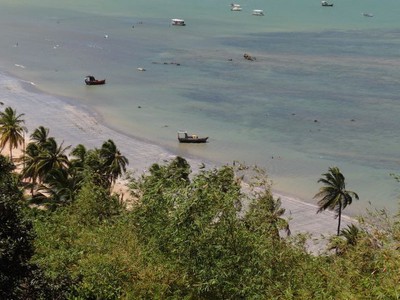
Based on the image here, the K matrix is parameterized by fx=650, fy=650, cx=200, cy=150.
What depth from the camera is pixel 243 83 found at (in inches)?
3676

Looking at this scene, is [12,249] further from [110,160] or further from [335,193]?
[335,193]

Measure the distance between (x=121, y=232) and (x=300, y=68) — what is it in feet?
268

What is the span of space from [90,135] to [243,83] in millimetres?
32321

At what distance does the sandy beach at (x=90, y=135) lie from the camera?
48.5m

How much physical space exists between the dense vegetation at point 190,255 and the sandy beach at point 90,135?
20442 mm

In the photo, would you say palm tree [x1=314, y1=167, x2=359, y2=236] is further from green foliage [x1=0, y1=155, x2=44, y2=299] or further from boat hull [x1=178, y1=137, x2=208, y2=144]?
green foliage [x1=0, y1=155, x2=44, y2=299]

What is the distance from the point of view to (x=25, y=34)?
4958 inches

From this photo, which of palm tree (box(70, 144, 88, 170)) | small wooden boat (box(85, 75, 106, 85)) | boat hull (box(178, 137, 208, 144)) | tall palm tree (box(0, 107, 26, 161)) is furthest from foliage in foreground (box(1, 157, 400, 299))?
small wooden boat (box(85, 75, 106, 85))

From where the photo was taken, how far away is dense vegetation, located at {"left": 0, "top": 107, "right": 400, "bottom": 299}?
59.0 feet

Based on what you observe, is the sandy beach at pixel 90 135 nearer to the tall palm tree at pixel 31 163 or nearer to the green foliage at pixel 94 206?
the tall palm tree at pixel 31 163

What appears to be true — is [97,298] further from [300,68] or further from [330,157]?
[300,68]

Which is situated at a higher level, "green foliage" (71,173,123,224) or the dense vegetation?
the dense vegetation

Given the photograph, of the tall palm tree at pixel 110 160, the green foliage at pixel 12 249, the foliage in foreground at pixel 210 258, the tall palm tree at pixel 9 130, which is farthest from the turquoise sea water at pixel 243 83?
the green foliage at pixel 12 249

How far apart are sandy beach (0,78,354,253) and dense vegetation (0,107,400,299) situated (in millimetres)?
20442
